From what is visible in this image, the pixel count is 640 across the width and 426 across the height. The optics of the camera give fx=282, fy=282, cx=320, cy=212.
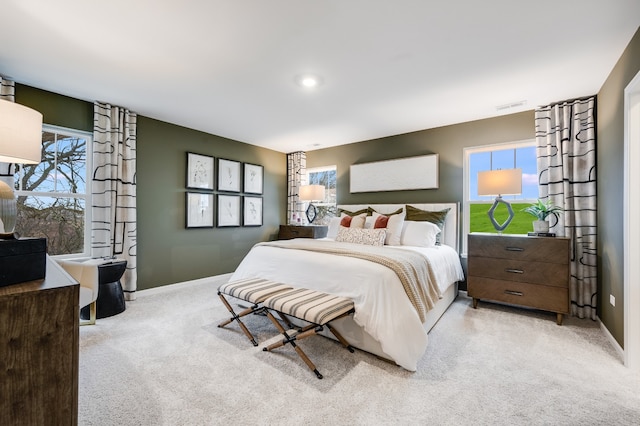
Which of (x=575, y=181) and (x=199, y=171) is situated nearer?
(x=575, y=181)

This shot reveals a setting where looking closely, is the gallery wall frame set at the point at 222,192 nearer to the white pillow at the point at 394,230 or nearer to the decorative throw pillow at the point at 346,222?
the decorative throw pillow at the point at 346,222

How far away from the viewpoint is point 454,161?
402 cm

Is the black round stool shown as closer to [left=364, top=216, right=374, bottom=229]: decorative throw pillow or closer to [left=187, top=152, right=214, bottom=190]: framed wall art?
[left=187, top=152, right=214, bottom=190]: framed wall art

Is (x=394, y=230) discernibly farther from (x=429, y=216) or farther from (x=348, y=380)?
(x=348, y=380)

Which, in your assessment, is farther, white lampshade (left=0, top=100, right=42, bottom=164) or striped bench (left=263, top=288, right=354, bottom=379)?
striped bench (left=263, top=288, right=354, bottom=379)

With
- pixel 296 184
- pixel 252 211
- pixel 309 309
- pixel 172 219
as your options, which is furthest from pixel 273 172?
pixel 309 309

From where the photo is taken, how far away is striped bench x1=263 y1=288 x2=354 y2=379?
6.41 ft

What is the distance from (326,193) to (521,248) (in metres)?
3.36

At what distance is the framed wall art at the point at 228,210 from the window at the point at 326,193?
5.15ft

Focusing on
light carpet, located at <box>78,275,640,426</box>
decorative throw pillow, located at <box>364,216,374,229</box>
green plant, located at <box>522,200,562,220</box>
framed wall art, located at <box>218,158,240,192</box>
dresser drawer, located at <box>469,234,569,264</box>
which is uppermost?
framed wall art, located at <box>218,158,240,192</box>

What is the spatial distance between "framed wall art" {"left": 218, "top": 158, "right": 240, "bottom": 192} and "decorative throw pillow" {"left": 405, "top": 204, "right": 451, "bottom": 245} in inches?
115

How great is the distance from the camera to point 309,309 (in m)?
2.02

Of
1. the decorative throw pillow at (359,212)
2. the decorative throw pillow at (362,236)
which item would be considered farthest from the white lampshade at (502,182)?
the decorative throw pillow at (359,212)

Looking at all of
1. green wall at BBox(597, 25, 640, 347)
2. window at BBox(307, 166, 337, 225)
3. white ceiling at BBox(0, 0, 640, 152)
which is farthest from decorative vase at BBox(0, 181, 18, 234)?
window at BBox(307, 166, 337, 225)
